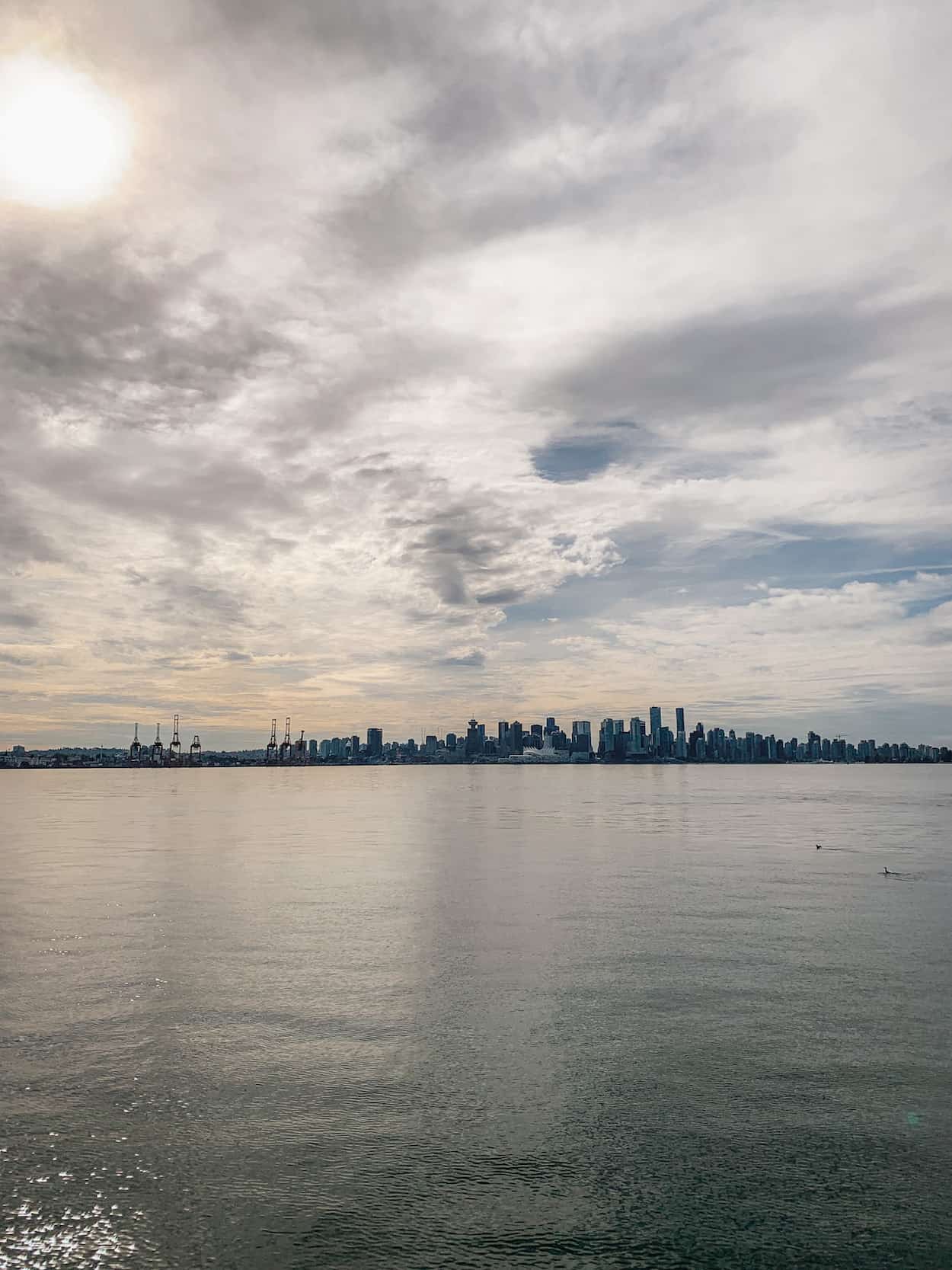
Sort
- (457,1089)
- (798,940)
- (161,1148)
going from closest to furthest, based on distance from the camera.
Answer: (161,1148) → (457,1089) → (798,940)

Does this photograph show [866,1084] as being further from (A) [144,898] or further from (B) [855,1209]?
(A) [144,898]

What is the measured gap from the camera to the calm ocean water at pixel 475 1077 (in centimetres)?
1238

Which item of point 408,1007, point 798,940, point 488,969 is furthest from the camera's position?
point 798,940

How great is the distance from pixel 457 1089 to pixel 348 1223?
4.89 meters

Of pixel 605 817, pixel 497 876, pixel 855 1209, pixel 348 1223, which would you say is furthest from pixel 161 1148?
pixel 605 817

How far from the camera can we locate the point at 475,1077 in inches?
703

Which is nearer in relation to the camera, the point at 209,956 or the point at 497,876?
the point at 209,956

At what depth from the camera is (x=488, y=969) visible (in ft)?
86.9

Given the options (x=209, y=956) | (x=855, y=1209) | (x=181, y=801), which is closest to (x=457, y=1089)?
(x=855, y=1209)

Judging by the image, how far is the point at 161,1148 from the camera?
1470cm

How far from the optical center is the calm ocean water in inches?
487

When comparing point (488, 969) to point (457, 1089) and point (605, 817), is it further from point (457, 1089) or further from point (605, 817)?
point (605, 817)

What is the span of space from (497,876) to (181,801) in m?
101

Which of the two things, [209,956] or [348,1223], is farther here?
[209,956]
